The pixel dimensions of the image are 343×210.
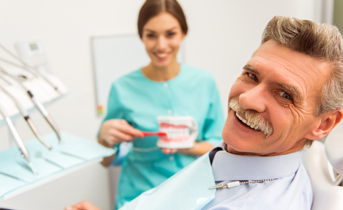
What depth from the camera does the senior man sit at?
0.79 m

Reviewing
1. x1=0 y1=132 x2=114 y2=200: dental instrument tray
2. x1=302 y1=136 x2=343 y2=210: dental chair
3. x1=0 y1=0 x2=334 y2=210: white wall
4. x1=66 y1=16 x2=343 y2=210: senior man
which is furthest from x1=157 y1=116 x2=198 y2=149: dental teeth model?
→ x1=0 y1=0 x2=334 y2=210: white wall

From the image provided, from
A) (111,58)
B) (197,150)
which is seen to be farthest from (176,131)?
(111,58)

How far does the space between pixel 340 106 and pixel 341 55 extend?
0.14 m

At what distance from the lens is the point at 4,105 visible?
103 centimetres

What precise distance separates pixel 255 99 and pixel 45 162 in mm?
805

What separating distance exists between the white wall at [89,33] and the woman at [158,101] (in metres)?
0.61

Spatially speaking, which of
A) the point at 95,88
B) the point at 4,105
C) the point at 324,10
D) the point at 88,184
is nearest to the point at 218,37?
the point at 324,10

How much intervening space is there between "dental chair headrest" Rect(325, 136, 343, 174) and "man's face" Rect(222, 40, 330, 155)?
0.08 meters

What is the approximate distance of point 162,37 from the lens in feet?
4.75

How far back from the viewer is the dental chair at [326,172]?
79 centimetres

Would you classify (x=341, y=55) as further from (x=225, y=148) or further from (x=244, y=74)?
(x=225, y=148)

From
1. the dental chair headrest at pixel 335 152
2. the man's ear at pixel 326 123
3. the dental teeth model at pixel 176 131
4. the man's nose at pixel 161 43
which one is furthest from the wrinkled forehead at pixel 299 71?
the man's nose at pixel 161 43

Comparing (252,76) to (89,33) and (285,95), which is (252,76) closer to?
(285,95)

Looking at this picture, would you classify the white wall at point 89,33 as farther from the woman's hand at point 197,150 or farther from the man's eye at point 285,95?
the man's eye at point 285,95
